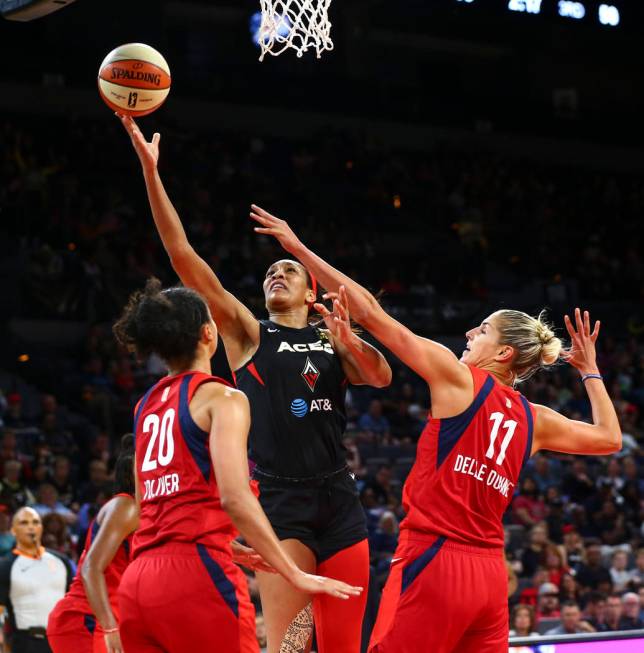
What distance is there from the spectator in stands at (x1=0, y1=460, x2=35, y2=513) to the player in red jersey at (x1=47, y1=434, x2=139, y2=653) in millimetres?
5286

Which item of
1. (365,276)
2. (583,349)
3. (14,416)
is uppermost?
(365,276)

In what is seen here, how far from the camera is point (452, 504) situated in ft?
14.3

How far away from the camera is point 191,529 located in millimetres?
3689

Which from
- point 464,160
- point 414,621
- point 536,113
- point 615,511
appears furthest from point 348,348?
point 536,113

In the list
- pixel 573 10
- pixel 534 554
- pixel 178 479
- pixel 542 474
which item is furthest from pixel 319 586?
pixel 573 10

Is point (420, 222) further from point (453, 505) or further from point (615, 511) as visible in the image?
point (453, 505)

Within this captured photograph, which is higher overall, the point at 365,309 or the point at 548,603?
the point at 365,309

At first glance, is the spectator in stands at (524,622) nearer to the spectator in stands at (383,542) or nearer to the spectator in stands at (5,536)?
the spectator in stands at (383,542)

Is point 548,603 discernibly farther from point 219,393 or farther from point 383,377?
point 219,393

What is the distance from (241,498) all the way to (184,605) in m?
0.40

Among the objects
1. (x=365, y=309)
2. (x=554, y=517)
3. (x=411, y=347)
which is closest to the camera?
(x=411, y=347)

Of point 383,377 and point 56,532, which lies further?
point 56,532

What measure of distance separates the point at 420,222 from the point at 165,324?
56.6 ft

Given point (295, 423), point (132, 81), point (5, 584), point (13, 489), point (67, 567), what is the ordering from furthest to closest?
point (13, 489), point (67, 567), point (5, 584), point (132, 81), point (295, 423)
